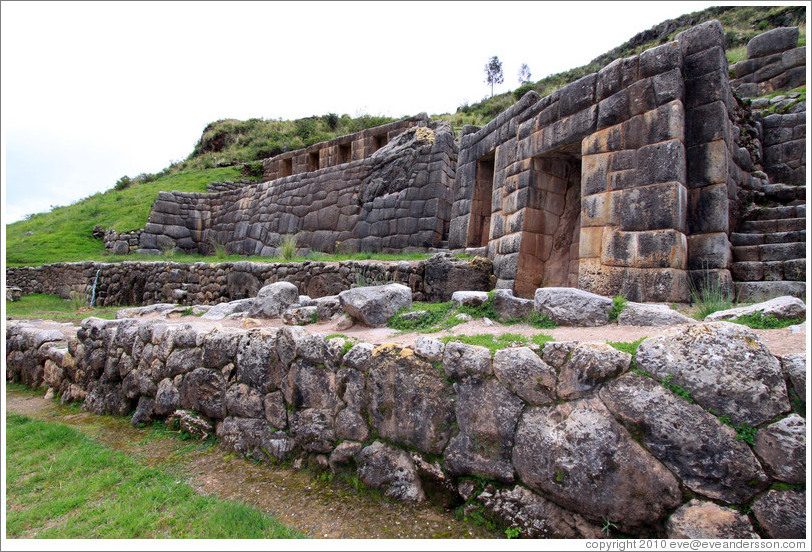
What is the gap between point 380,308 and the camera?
4.41 m

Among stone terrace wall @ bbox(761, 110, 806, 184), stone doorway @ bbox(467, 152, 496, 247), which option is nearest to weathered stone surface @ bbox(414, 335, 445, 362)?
stone doorway @ bbox(467, 152, 496, 247)

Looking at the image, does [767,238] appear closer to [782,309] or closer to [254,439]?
[782,309]

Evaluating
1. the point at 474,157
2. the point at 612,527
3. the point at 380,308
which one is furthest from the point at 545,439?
the point at 474,157

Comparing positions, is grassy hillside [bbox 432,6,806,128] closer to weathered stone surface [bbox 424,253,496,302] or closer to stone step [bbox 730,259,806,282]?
weathered stone surface [bbox 424,253,496,302]

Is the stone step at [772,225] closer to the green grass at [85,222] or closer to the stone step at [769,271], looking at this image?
Result: the stone step at [769,271]

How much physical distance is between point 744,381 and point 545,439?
3.29 feet

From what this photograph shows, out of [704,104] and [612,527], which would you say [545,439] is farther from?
[704,104]

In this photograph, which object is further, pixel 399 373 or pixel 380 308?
pixel 380 308

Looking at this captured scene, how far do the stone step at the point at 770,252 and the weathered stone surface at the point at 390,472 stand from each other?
450 cm

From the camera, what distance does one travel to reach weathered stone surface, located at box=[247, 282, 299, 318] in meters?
5.55

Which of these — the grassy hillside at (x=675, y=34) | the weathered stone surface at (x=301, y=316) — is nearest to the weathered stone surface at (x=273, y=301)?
the weathered stone surface at (x=301, y=316)

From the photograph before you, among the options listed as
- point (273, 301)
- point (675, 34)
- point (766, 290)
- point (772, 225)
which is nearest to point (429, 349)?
point (273, 301)

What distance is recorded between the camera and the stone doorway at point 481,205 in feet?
28.3

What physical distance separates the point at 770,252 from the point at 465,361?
4139 mm
